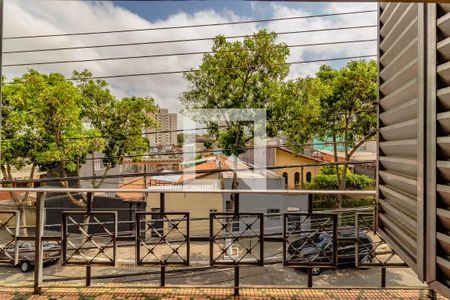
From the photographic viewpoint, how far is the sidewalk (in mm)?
1688

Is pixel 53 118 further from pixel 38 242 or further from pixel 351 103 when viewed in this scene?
pixel 351 103

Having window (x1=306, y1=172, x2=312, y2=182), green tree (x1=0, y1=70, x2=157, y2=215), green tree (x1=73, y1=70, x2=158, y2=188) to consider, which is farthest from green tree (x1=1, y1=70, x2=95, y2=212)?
window (x1=306, y1=172, x2=312, y2=182)

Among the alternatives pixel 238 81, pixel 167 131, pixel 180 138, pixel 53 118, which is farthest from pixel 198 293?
pixel 53 118

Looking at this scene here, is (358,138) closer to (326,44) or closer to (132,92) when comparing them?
(326,44)

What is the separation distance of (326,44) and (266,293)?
13.2ft

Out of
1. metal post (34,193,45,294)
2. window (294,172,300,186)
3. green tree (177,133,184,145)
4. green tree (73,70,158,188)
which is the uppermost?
green tree (73,70,158,188)

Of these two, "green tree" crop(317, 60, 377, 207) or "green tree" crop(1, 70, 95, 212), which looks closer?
"green tree" crop(1, 70, 95, 212)

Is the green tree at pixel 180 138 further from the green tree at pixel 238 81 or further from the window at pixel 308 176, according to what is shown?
the window at pixel 308 176

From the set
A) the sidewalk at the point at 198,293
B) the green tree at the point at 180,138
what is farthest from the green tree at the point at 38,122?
the sidewalk at the point at 198,293

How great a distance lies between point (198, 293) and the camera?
1.71m

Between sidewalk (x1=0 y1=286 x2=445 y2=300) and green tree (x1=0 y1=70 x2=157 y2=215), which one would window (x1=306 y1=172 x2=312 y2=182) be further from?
sidewalk (x1=0 y1=286 x2=445 y2=300)

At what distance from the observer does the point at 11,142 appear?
18.7 feet

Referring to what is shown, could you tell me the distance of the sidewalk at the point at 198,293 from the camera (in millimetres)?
1688

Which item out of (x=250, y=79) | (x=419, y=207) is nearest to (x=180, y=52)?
(x=250, y=79)
